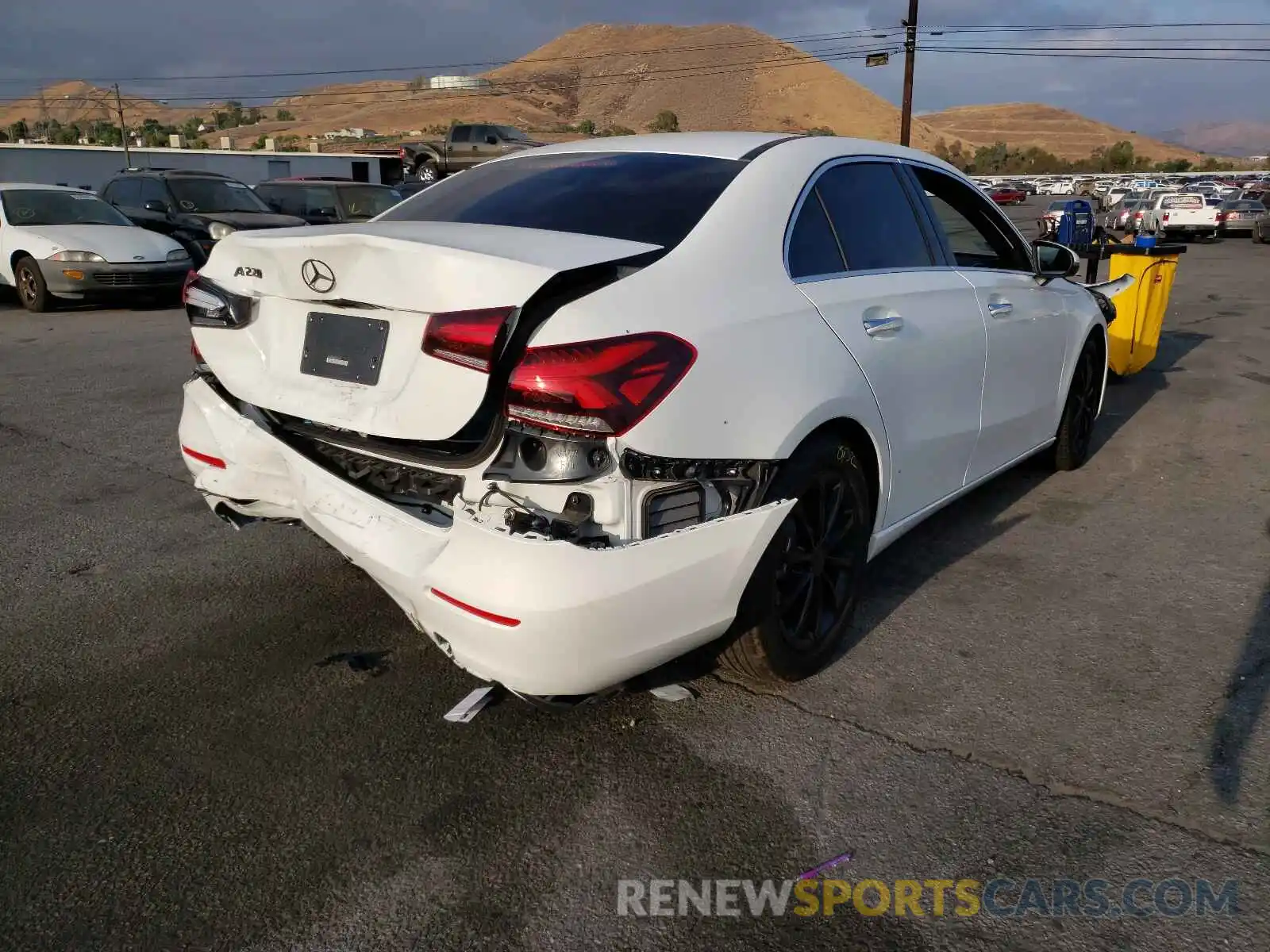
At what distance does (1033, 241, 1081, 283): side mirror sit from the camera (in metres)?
4.86

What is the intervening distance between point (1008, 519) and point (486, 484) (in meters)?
3.28

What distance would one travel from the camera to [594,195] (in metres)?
3.29

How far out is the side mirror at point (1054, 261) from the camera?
4855mm

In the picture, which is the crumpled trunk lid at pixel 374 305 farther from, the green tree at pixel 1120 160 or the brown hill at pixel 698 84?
the green tree at pixel 1120 160

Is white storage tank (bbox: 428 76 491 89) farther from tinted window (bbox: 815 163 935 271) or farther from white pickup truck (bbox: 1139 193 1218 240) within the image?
tinted window (bbox: 815 163 935 271)

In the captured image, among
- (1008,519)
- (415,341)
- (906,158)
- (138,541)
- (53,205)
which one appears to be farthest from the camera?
(53,205)

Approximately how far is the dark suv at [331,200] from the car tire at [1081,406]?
12196mm

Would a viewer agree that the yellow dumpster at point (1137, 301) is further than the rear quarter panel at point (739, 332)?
Yes

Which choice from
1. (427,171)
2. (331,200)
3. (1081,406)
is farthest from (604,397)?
(427,171)

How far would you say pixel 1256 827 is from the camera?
2539 millimetres

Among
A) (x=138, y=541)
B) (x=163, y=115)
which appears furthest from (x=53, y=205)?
(x=163, y=115)

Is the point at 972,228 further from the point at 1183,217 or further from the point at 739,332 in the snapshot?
the point at 1183,217

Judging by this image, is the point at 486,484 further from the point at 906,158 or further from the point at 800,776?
the point at 906,158

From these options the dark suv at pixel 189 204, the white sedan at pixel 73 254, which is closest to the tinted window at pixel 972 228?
the white sedan at pixel 73 254
